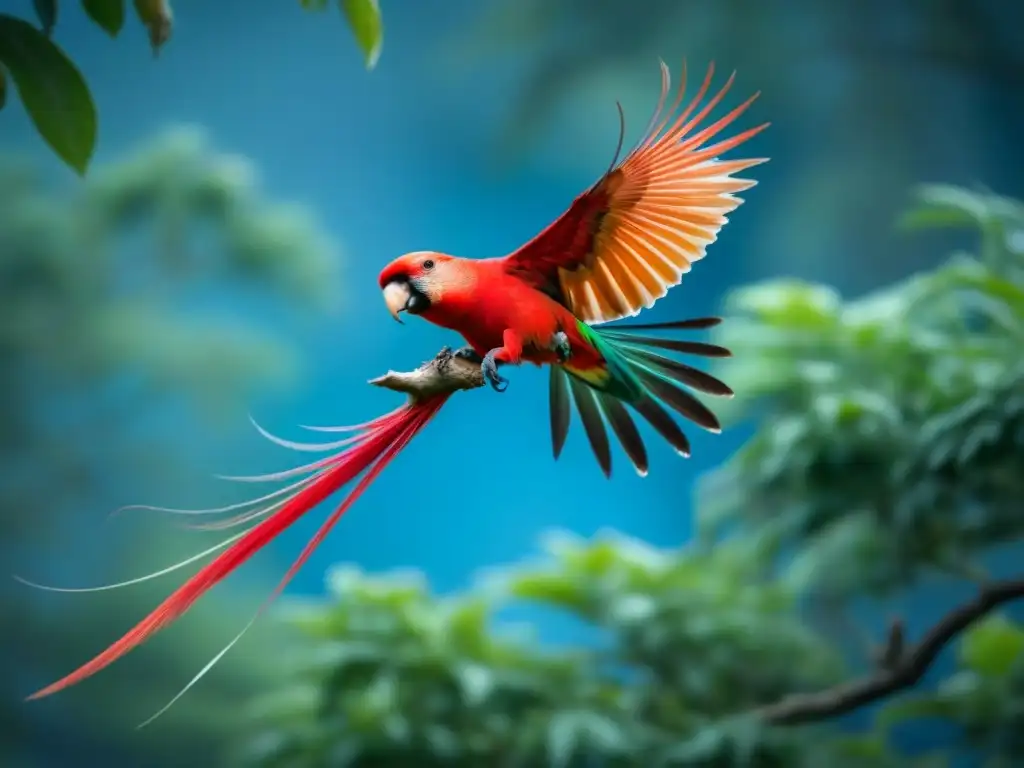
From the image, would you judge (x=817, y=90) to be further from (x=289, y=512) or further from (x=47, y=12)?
(x=289, y=512)

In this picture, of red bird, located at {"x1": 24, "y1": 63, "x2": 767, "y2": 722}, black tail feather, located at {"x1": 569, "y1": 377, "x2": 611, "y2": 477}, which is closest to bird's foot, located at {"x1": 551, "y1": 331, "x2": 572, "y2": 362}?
red bird, located at {"x1": 24, "y1": 63, "x2": 767, "y2": 722}

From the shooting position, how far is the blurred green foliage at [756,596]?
5.75ft

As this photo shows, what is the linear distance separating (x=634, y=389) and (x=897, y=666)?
4.01ft

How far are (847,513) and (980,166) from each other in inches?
50.1

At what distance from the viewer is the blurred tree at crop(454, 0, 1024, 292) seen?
248cm

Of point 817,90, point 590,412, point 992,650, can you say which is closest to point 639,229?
point 590,412

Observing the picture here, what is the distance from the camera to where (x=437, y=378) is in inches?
21.1

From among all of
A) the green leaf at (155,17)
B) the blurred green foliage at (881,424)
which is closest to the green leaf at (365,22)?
the green leaf at (155,17)

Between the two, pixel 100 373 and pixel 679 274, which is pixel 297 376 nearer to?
pixel 100 373

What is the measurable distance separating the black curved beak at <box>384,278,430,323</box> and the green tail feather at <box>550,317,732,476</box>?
0.10m

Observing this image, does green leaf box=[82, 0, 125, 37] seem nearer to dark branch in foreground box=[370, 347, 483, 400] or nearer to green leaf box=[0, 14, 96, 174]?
green leaf box=[0, 14, 96, 174]

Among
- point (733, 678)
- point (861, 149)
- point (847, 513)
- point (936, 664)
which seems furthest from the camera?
point (861, 149)

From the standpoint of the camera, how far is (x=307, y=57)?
7.44 ft

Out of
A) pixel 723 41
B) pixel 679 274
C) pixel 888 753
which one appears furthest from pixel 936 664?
pixel 679 274
